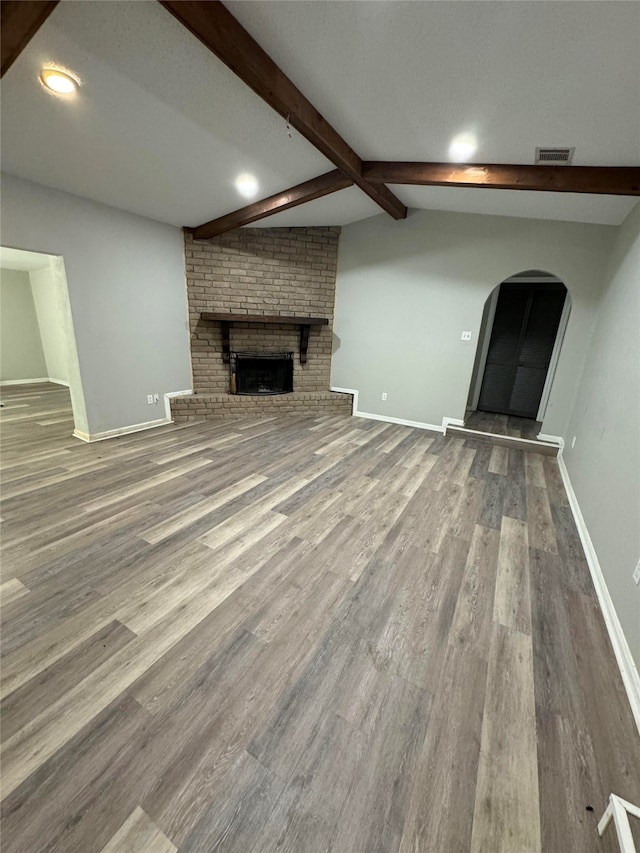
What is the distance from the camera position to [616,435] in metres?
2.20

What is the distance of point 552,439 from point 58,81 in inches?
209

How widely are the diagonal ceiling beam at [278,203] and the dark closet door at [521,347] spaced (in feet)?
11.6

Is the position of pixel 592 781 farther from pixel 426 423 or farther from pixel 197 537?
pixel 426 423

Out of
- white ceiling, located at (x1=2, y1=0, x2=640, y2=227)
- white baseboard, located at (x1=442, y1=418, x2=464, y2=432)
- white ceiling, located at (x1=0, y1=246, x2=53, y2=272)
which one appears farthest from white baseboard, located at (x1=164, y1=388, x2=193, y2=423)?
white baseboard, located at (x1=442, y1=418, x2=464, y2=432)

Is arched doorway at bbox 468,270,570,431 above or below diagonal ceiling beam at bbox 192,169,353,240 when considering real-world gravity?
below

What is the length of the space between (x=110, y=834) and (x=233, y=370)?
14.8 feet

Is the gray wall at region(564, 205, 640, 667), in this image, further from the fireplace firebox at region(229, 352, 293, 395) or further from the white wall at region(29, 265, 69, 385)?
the white wall at region(29, 265, 69, 385)

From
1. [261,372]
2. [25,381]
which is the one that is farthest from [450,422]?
[25,381]

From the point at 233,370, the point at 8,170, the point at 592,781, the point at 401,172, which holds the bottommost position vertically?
the point at 592,781

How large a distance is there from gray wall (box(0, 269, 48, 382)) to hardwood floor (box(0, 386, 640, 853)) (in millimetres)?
5368

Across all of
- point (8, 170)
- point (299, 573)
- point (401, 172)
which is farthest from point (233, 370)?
point (299, 573)

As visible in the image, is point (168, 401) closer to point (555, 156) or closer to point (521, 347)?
point (555, 156)

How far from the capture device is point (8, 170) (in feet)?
8.86

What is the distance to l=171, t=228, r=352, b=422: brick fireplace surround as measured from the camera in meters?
4.51
